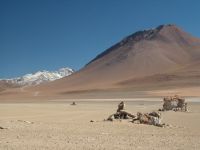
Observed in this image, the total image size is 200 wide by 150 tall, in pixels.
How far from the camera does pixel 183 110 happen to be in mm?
31938

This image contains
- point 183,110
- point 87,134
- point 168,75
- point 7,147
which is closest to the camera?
point 7,147

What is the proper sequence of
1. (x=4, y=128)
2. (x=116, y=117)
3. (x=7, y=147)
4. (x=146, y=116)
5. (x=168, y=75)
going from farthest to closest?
1. (x=168, y=75)
2. (x=116, y=117)
3. (x=146, y=116)
4. (x=4, y=128)
5. (x=7, y=147)

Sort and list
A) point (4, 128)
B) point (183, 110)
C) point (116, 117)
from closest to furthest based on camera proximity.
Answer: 1. point (4, 128)
2. point (116, 117)
3. point (183, 110)

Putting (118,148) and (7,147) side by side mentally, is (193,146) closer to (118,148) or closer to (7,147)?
(118,148)

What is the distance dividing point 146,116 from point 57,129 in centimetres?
453

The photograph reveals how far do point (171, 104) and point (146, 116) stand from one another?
13.0m

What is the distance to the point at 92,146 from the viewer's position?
Answer: 13.0 metres

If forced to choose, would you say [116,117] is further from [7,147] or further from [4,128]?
[7,147]

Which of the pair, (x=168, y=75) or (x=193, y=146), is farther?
(x=168, y=75)

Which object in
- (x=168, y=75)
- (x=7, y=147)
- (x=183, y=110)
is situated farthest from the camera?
(x=168, y=75)

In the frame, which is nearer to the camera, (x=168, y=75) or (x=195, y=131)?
(x=195, y=131)

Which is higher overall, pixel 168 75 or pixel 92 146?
pixel 168 75

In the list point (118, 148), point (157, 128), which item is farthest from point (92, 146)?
point (157, 128)

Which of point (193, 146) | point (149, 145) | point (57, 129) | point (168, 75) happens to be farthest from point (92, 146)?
point (168, 75)
